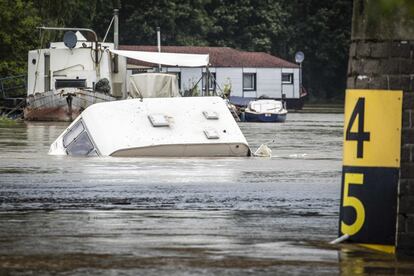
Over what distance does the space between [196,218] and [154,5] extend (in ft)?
294

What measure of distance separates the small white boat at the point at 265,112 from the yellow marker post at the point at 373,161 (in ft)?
190

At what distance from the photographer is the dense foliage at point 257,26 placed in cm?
10556

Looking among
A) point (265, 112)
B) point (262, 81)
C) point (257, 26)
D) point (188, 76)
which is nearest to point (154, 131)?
point (265, 112)

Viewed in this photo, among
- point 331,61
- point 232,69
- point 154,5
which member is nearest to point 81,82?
point 232,69

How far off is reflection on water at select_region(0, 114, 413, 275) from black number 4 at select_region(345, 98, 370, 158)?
3.03ft

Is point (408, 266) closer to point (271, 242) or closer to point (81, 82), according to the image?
point (271, 242)

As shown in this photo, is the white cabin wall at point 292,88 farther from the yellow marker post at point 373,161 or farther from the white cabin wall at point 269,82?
the yellow marker post at point 373,161

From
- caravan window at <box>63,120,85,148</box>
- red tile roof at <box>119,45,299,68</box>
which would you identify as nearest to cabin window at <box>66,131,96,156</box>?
caravan window at <box>63,120,85,148</box>

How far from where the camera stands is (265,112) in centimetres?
7281

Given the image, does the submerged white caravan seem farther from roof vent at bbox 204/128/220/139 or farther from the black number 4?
the black number 4

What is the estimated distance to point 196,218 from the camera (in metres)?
16.8

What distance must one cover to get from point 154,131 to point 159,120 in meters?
0.27

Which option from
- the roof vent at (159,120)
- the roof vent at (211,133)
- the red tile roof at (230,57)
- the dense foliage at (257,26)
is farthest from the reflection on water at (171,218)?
the dense foliage at (257,26)

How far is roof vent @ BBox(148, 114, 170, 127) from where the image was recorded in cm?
3297
